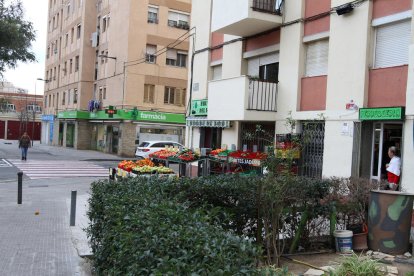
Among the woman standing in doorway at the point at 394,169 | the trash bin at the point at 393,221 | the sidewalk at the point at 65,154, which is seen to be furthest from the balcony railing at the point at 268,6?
the sidewalk at the point at 65,154

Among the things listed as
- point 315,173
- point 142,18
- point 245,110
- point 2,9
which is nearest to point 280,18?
point 245,110

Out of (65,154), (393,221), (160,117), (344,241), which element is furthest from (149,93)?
(393,221)

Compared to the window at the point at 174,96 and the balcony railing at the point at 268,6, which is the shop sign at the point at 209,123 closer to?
the balcony railing at the point at 268,6

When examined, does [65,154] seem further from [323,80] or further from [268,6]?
[323,80]

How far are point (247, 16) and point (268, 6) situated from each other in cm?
94

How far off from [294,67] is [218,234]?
10540 mm

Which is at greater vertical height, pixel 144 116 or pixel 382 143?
pixel 144 116

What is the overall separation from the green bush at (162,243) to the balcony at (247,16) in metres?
10.0

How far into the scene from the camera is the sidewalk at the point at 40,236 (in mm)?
6559

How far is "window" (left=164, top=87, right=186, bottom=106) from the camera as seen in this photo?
36.6 metres

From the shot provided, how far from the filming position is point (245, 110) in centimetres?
1419

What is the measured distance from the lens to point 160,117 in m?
35.6

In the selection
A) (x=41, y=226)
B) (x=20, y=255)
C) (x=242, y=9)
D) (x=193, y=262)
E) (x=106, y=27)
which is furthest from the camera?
(x=106, y=27)

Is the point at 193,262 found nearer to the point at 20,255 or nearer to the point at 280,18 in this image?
the point at 20,255
